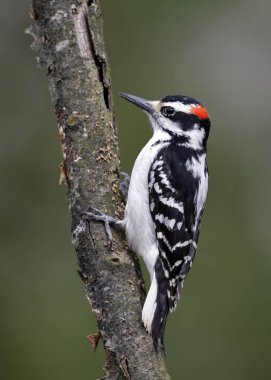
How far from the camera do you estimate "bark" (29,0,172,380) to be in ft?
14.8

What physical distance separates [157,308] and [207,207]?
3426 mm

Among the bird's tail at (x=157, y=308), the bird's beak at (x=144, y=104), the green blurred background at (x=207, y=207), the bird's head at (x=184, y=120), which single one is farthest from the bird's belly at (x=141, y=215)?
the green blurred background at (x=207, y=207)

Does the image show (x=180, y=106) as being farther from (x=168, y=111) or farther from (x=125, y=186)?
(x=125, y=186)

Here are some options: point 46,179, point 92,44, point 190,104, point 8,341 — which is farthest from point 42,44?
point 8,341

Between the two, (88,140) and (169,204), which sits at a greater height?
(88,140)

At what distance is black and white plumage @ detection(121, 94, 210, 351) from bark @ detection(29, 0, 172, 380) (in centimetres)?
19

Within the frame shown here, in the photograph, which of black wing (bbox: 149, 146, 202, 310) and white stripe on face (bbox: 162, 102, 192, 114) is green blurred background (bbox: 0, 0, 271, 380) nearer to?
white stripe on face (bbox: 162, 102, 192, 114)

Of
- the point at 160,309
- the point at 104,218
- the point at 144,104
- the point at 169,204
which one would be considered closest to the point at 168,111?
the point at 144,104

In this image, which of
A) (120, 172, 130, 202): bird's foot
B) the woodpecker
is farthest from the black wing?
(120, 172, 130, 202): bird's foot

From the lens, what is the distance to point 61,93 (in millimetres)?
4844

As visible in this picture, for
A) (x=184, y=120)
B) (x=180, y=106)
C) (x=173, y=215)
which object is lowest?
(x=173, y=215)

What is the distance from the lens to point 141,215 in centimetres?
499

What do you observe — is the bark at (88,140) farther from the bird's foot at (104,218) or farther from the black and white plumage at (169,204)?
the black and white plumage at (169,204)

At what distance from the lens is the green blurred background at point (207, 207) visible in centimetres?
750
